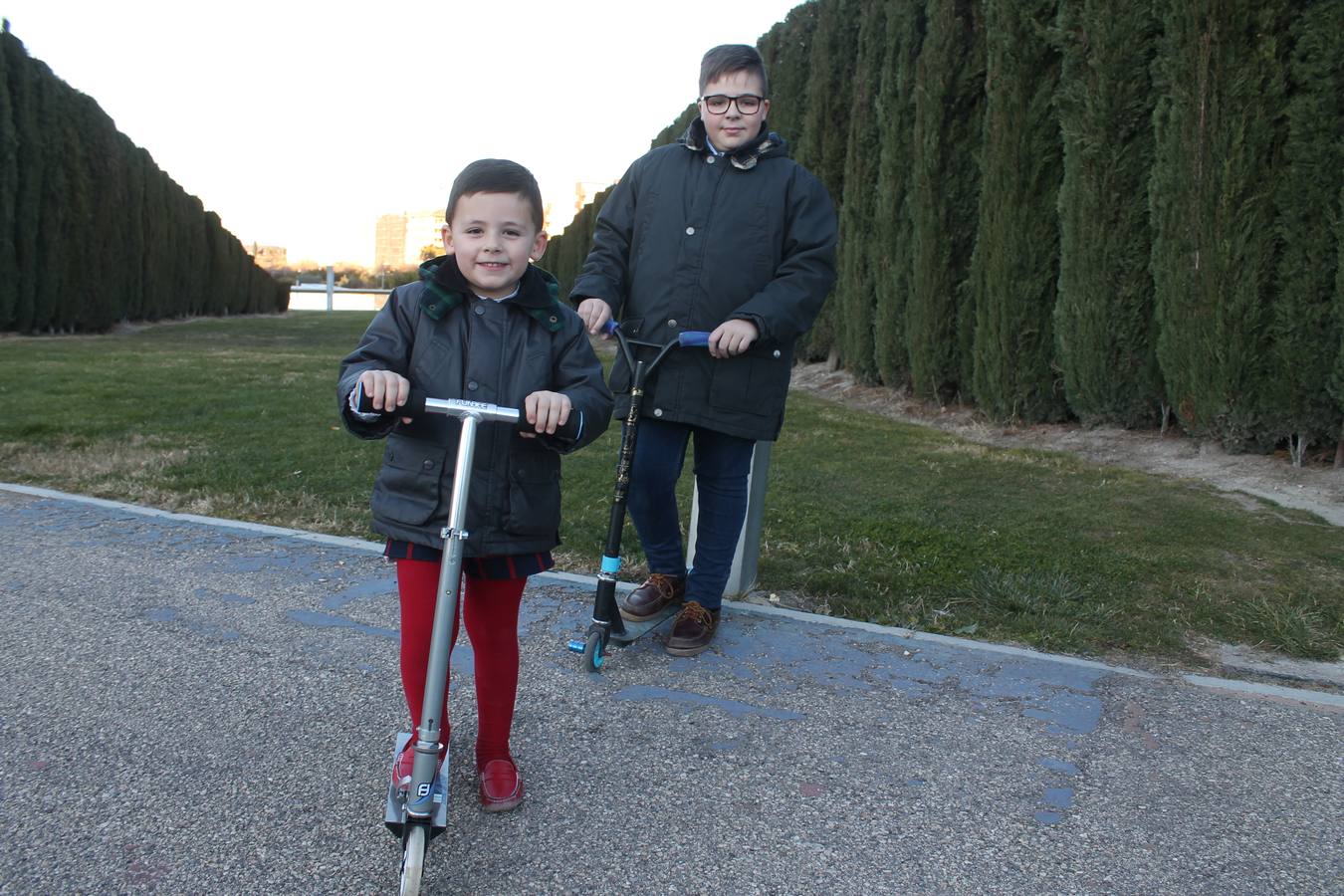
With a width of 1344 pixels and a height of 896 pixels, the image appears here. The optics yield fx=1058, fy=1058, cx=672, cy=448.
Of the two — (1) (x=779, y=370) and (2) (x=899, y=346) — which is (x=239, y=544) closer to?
(1) (x=779, y=370)

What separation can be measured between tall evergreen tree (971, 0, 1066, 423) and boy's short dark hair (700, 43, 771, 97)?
17.5 feet

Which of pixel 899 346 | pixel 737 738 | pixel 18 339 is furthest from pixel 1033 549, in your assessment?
pixel 18 339

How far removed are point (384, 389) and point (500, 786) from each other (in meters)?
0.92

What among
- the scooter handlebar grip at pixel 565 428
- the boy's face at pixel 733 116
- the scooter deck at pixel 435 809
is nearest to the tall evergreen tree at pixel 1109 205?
the boy's face at pixel 733 116

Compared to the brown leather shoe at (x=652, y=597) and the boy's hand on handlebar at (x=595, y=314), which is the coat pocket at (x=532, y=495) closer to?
the boy's hand on handlebar at (x=595, y=314)

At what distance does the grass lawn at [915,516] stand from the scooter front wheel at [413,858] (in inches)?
84.7

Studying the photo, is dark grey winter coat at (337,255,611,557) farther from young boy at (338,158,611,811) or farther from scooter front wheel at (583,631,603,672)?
scooter front wheel at (583,631,603,672)

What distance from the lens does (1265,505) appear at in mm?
5555

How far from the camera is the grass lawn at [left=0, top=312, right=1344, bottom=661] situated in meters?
3.74

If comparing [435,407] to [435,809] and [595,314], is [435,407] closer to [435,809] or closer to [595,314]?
[435,809]

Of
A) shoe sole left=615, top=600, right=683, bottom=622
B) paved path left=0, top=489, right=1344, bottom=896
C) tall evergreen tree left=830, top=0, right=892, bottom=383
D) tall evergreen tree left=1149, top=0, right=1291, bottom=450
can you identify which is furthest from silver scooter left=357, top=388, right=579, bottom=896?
tall evergreen tree left=830, top=0, right=892, bottom=383

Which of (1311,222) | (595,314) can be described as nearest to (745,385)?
(595,314)

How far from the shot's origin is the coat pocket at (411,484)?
2.21 m

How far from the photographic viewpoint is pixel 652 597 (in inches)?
137
